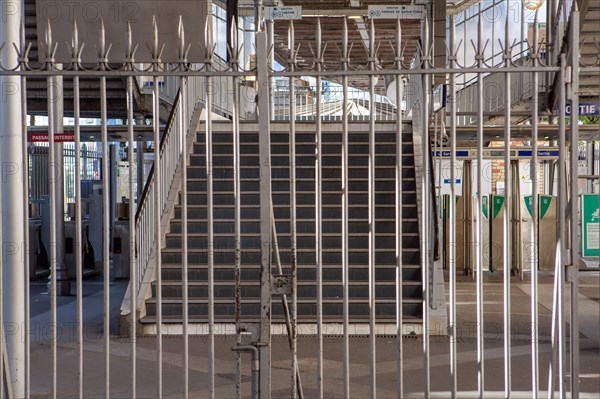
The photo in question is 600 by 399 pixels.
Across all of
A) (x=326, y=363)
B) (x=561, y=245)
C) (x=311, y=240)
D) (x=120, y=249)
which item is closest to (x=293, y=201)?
(x=561, y=245)

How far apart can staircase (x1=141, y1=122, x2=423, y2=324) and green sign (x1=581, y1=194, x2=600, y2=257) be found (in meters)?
4.28

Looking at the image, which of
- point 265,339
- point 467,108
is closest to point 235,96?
point 265,339

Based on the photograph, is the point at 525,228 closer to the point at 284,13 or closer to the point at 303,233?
the point at 284,13

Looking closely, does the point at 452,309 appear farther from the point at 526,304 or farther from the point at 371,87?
the point at 526,304

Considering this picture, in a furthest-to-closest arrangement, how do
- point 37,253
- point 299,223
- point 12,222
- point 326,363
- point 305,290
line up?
point 37,253 < point 299,223 < point 305,290 < point 326,363 < point 12,222

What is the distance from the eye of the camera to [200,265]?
10133mm

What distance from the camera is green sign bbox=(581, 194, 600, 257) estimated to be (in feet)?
47.0

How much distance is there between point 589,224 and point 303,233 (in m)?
6.85

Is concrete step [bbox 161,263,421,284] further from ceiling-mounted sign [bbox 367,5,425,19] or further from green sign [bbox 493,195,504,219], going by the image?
green sign [bbox 493,195,504,219]

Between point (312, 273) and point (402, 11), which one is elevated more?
point (402, 11)

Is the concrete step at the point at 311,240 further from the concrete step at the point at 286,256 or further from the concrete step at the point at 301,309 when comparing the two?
the concrete step at the point at 301,309

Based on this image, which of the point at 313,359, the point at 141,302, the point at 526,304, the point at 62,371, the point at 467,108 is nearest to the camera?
the point at 62,371

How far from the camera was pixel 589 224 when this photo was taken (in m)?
14.7

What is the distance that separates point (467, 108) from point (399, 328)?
1693cm
